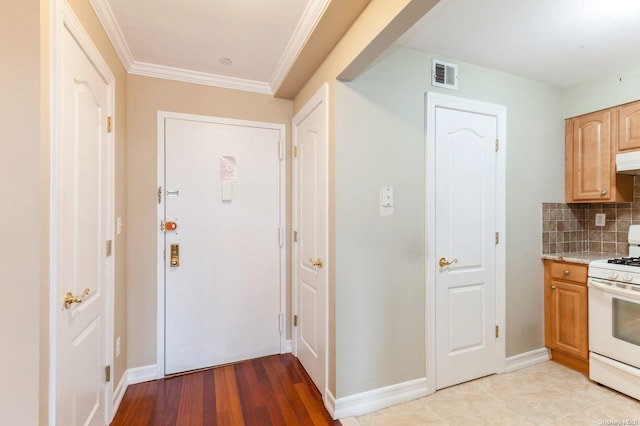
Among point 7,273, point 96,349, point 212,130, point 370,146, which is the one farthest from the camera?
point 212,130

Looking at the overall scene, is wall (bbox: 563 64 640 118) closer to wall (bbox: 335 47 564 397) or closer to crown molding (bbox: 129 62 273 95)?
wall (bbox: 335 47 564 397)

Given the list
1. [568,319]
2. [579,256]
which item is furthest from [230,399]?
[579,256]

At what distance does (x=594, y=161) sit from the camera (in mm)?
2467

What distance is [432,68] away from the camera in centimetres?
207

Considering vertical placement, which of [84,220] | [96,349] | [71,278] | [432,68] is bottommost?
[96,349]

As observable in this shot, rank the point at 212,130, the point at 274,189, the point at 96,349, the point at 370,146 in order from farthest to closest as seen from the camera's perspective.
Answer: the point at 274,189
the point at 212,130
the point at 370,146
the point at 96,349

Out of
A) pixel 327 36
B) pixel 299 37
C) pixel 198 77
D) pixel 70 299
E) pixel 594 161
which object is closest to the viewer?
pixel 70 299

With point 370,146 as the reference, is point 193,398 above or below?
below

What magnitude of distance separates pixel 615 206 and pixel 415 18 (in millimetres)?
2803

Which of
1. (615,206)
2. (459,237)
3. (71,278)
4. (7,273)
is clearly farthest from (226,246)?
(615,206)

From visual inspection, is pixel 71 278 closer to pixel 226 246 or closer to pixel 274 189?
pixel 226 246

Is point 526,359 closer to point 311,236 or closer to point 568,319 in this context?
point 568,319

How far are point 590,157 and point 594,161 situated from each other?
0.05 m

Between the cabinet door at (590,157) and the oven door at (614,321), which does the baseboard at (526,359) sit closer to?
the oven door at (614,321)
